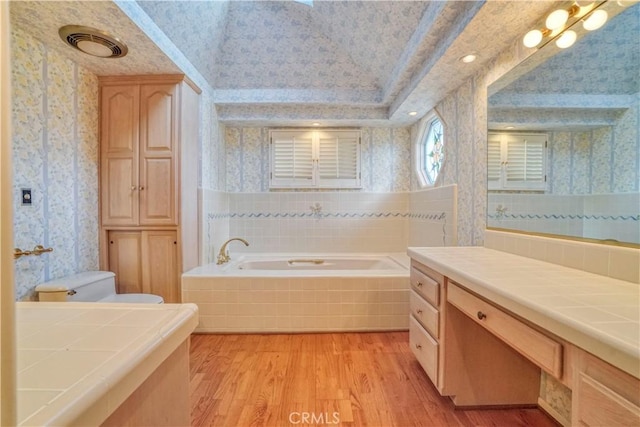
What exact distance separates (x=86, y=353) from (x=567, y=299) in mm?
1243

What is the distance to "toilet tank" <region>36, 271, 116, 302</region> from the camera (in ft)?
5.59

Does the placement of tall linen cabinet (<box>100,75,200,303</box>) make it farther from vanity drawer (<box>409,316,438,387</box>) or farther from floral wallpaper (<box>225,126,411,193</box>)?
vanity drawer (<box>409,316,438,387</box>)

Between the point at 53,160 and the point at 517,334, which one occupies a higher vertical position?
the point at 53,160

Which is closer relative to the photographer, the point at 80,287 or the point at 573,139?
the point at 573,139

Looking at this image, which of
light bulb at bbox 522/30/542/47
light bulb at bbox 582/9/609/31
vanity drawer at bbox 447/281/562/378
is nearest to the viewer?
vanity drawer at bbox 447/281/562/378

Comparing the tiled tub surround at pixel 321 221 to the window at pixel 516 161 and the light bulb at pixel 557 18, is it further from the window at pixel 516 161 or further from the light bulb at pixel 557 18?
the light bulb at pixel 557 18

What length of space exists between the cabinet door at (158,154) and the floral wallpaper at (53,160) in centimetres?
36

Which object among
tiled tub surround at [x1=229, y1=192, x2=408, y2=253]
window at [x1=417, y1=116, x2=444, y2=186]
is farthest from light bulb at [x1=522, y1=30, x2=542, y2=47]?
tiled tub surround at [x1=229, y1=192, x2=408, y2=253]

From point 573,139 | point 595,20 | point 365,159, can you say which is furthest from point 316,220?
point 595,20

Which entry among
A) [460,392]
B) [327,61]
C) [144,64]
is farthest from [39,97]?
[460,392]

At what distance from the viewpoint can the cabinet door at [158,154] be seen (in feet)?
7.61

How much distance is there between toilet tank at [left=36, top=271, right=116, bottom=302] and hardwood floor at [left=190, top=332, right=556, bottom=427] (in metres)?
0.78

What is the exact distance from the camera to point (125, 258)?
7.73 ft

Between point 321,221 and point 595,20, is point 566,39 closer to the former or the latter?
point 595,20
